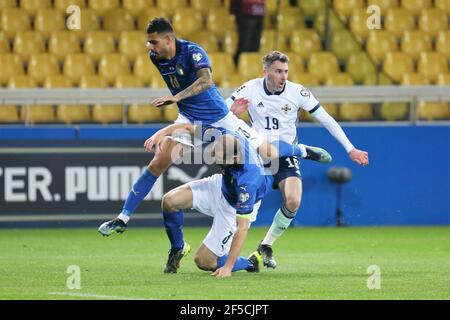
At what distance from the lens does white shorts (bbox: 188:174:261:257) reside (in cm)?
1142

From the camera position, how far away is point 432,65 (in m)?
20.5

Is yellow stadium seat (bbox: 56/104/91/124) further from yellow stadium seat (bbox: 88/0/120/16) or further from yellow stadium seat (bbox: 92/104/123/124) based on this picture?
yellow stadium seat (bbox: 88/0/120/16)

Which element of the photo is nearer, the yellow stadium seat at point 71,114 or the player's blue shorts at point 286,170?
the player's blue shorts at point 286,170

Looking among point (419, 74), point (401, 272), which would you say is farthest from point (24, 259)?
point (419, 74)

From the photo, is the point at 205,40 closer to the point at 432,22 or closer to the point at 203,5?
the point at 203,5

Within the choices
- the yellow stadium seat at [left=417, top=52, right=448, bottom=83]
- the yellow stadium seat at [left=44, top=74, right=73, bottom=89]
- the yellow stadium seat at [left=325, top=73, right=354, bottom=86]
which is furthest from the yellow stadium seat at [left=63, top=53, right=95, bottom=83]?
the yellow stadium seat at [left=417, top=52, right=448, bottom=83]

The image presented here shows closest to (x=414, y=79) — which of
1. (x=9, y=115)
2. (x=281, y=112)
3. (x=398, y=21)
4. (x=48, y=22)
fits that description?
(x=398, y=21)

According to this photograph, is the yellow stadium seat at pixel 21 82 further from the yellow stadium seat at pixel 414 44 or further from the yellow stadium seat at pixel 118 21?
the yellow stadium seat at pixel 414 44

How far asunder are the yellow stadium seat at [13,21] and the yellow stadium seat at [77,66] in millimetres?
1009

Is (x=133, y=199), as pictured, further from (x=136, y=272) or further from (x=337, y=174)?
(x=337, y=174)

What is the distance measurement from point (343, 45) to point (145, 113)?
3998 millimetres

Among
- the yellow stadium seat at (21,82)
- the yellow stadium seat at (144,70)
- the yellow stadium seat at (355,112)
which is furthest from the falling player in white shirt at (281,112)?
the yellow stadium seat at (21,82)

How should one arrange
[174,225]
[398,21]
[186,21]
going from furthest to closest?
[398,21] < [186,21] < [174,225]

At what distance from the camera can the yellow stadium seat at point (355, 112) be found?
17.9m
